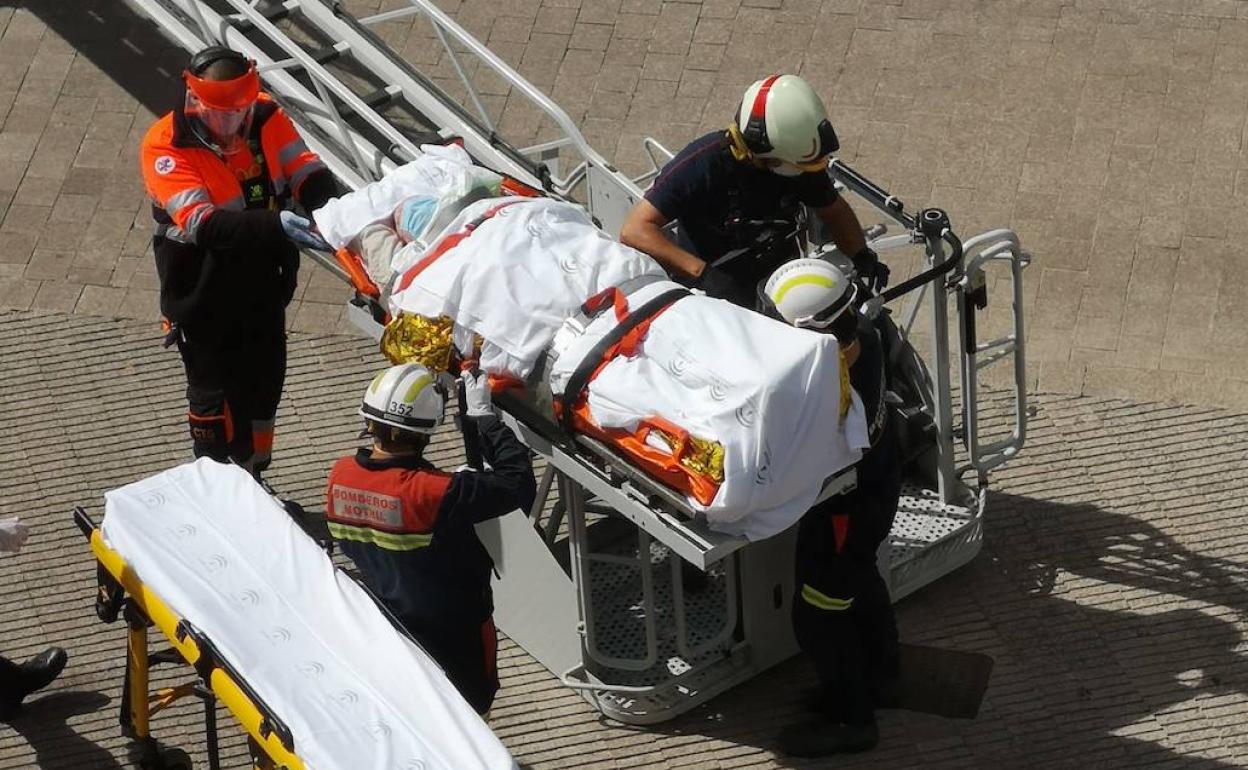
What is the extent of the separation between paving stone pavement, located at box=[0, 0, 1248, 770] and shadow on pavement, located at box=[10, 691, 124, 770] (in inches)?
0.4

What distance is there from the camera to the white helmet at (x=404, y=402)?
240 inches

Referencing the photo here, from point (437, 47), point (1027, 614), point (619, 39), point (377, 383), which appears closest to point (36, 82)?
point (437, 47)

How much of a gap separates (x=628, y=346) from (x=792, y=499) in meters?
0.67

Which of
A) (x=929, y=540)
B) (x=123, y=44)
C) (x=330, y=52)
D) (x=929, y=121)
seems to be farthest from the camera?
(x=123, y=44)

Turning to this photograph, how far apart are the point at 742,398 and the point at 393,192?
162cm

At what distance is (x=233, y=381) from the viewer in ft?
25.6

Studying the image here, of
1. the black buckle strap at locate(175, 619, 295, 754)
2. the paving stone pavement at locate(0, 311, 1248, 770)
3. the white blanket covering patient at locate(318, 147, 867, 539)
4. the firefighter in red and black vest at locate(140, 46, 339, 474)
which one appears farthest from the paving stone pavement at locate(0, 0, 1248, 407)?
the black buckle strap at locate(175, 619, 295, 754)

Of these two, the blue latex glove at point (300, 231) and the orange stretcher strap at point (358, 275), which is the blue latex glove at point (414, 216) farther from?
the blue latex glove at point (300, 231)

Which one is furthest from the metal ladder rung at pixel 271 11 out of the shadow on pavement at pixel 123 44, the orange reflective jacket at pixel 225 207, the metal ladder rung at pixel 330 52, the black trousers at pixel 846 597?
the black trousers at pixel 846 597

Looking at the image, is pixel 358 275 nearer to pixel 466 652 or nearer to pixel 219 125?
pixel 219 125

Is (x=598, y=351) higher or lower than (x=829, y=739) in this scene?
higher

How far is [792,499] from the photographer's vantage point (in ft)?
19.9

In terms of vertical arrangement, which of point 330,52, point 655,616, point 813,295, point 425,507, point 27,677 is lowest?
point 27,677

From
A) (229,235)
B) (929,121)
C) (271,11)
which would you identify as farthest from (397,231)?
(929,121)
